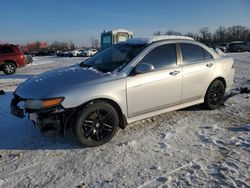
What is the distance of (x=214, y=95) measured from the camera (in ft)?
21.1

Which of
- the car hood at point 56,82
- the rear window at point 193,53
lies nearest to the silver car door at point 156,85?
the rear window at point 193,53

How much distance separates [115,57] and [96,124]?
1.55 meters

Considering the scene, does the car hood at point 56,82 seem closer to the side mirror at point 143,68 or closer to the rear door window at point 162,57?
the side mirror at point 143,68

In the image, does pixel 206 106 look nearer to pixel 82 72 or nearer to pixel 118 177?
pixel 82 72

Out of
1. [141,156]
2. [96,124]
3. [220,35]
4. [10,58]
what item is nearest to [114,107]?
[96,124]

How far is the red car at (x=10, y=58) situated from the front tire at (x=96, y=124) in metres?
13.0

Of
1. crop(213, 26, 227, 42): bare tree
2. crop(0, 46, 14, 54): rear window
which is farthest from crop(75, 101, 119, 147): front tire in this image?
crop(213, 26, 227, 42): bare tree

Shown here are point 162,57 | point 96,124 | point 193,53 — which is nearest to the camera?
point 96,124

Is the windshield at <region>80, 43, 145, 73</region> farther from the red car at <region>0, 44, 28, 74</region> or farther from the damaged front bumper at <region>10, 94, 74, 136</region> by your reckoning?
the red car at <region>0, 44, 28, 74</region>

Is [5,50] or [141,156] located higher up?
[5,50]

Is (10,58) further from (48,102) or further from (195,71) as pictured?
(48,102)

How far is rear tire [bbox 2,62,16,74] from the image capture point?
16.0 meters

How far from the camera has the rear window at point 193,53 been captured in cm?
581

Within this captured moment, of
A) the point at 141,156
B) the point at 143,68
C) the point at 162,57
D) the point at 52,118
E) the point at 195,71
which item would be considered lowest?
the point at 141,156
